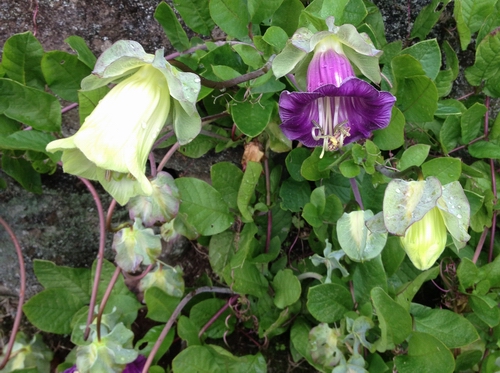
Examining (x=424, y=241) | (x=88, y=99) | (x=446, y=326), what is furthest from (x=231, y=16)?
(x=446, y=326)

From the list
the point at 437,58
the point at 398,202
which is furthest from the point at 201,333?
the point at 437,58

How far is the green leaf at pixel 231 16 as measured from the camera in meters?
0.81

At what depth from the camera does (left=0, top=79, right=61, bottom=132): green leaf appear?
2.72ft

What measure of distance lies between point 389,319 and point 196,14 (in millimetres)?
668

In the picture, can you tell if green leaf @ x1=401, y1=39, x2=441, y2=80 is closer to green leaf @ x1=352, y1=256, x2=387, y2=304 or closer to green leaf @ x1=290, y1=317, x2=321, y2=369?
green leaf @ x1=352, y1=256, x2=387, y2=304

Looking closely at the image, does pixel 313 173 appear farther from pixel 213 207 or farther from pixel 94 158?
pixel 94 158

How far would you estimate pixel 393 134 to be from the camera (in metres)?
0.83

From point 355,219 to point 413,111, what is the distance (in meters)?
0.23

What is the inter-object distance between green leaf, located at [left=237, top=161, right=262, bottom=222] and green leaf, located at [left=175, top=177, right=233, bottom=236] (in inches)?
1.8

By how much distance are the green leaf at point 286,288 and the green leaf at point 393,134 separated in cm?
32

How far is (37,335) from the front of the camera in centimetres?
116

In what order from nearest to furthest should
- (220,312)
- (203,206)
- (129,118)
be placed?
(129,118)
(203,206)
(220,312)

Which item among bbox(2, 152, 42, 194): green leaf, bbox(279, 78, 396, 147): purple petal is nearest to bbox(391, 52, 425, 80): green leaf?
bbox(279, 78, 396, 147): purple petal

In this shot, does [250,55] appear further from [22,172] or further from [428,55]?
[22,172]
